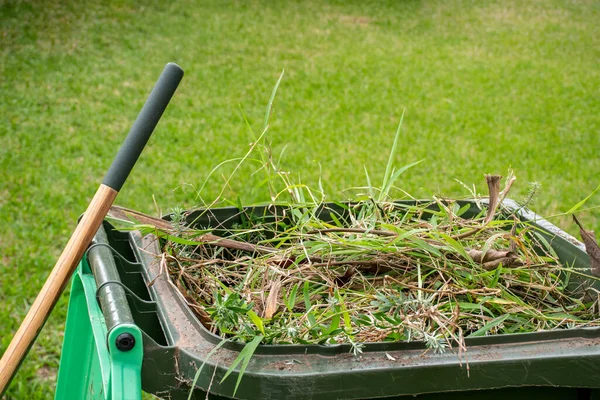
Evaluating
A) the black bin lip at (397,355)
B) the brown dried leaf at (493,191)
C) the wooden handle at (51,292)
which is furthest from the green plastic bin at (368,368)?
the brown dried leaf at (493,191)

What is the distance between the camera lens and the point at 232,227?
194 centimetres

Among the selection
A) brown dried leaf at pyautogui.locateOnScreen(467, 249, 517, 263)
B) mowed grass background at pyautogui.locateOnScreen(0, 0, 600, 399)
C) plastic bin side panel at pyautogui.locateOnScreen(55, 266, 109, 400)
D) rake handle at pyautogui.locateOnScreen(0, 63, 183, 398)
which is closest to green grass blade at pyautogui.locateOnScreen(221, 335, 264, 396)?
rake handle at pyautogui.locateOnScreen(0, 63, 183, 398)

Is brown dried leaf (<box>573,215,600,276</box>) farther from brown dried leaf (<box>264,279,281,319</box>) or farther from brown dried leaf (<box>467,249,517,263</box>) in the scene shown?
brown dried leaf (<box>264,279,281,319</box>)

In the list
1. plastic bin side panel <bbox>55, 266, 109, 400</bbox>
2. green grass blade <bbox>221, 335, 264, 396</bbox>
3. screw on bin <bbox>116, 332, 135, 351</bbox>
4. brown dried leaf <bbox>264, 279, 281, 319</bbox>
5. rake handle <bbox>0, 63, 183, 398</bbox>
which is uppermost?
rake handle <bbox>0, 63, 183, 398</bbox>

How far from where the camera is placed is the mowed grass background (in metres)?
4.69

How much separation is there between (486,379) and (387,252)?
0.44 meters

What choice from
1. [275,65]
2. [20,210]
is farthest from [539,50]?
[20,210]

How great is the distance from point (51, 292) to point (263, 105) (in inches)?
237

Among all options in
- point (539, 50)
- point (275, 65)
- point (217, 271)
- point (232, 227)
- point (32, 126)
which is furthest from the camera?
point (539, 50)

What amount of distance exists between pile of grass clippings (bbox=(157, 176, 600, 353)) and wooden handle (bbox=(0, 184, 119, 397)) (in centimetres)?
28

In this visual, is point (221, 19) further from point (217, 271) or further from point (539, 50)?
point (217, 271)

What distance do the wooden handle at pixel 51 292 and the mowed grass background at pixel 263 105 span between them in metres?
1.25

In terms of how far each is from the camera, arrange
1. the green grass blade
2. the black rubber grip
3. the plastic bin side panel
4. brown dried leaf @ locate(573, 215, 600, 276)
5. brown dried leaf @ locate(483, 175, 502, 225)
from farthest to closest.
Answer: the plastic bin side panel < brown dried leaf @ locate(483, 175, 502, 225) < brown dried leaf @ locate(573, 215, 600, 276) < the black rubber grip < the green grass blade

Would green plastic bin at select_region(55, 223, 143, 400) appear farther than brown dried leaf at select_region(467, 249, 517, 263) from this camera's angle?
No
